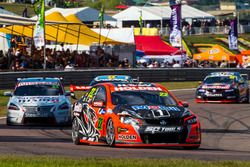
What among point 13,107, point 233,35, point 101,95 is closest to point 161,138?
point 101,95

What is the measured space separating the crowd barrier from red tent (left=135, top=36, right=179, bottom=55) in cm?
1095

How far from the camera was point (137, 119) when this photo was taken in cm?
1446

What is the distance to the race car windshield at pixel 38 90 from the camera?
2235cm

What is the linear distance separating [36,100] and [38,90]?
0.97 m

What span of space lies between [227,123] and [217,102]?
8.50 meters

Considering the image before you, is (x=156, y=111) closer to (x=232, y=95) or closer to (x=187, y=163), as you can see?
(x=187, y=163)

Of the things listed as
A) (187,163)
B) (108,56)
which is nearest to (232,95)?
(108,56)

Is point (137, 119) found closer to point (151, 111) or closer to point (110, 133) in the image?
point (151, 111)

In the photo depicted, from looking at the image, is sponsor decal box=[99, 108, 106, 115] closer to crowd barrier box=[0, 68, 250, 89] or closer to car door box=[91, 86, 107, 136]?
car door box=[91, 86, 107, 136]

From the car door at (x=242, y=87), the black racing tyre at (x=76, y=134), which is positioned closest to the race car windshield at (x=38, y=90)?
the black racing tyre at (x=76, y=134)

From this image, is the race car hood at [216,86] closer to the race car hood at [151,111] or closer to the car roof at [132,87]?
the car roof at [132,87]

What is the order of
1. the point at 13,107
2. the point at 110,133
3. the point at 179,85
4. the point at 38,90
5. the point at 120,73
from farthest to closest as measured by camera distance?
the point at 179,85
the point at 120,73
the point at 38,90
the point at 13,107
the point at 110,133

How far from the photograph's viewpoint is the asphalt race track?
1363 cm

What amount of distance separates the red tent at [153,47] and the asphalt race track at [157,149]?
30784 mm
